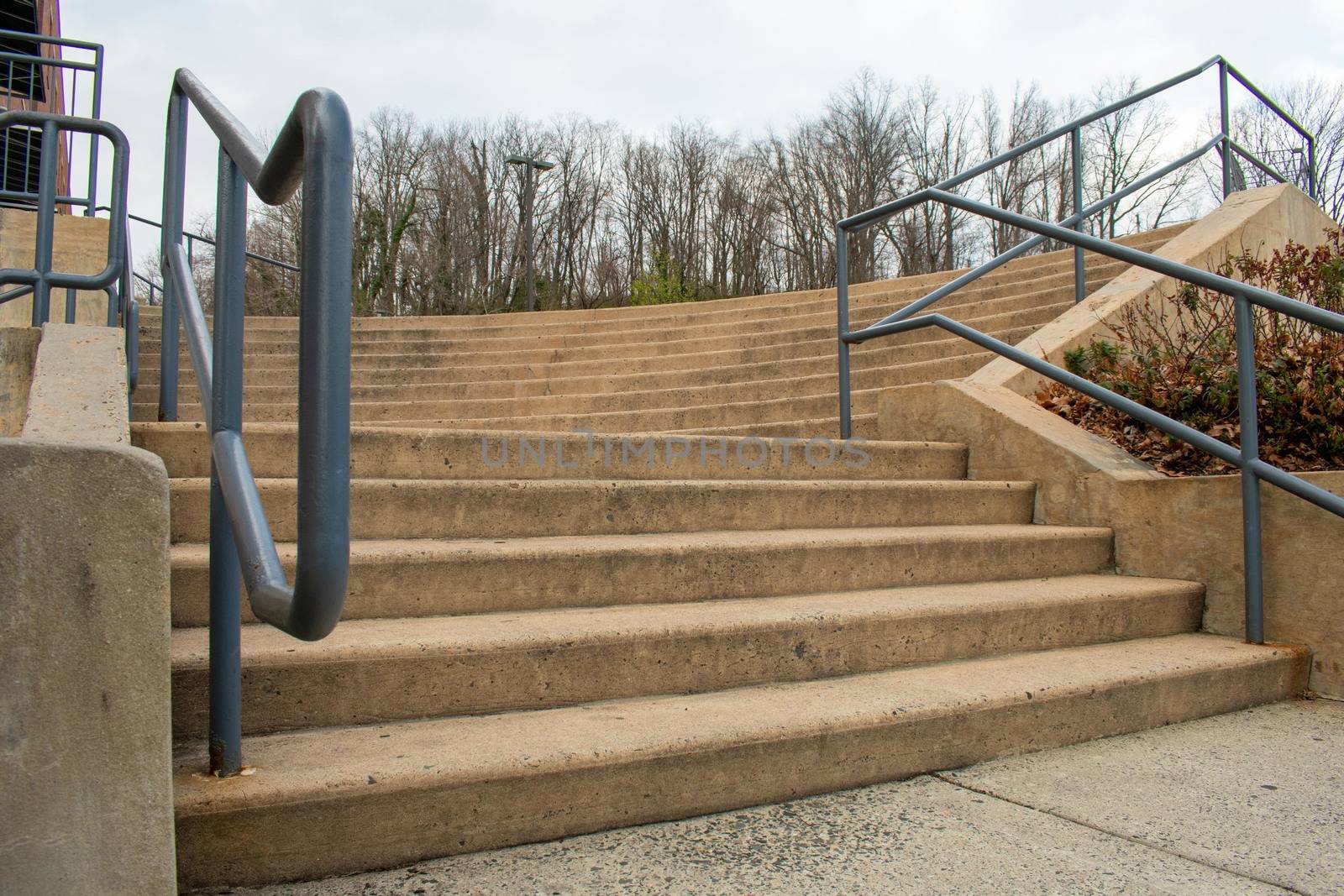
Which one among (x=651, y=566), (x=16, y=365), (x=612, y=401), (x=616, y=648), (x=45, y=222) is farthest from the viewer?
(x=612, y=401)

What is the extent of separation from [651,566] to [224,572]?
48.8 inches

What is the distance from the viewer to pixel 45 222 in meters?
4.09

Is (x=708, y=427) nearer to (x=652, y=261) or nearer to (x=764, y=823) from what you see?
(x=764, y=823)

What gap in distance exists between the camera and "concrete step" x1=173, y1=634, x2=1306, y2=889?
161cm

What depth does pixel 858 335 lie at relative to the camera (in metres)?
4.43

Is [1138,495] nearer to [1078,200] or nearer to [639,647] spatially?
[639,647]

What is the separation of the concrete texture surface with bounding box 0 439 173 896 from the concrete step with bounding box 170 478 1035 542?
1289mm

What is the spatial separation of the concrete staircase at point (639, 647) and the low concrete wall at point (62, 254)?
5.41m

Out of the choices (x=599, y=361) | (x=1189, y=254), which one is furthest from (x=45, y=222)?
(x=1189, y=254)

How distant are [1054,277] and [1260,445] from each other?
11.4 feet

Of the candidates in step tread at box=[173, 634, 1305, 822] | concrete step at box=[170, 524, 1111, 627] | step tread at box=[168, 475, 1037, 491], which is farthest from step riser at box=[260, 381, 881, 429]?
step tread at box=[173, 634, 1305, 822]

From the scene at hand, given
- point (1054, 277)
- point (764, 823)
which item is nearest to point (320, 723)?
point (764, 823)

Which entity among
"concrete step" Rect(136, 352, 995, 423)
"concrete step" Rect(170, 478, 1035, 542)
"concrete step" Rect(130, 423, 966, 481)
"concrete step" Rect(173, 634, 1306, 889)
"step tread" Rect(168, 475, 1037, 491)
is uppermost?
→ "concrete step" Rect(136, 352, 995, 423)

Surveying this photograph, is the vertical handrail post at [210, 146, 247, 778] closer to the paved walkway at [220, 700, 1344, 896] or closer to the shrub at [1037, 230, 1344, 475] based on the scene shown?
the paved walkway at [220, 700, 1344, 896]
